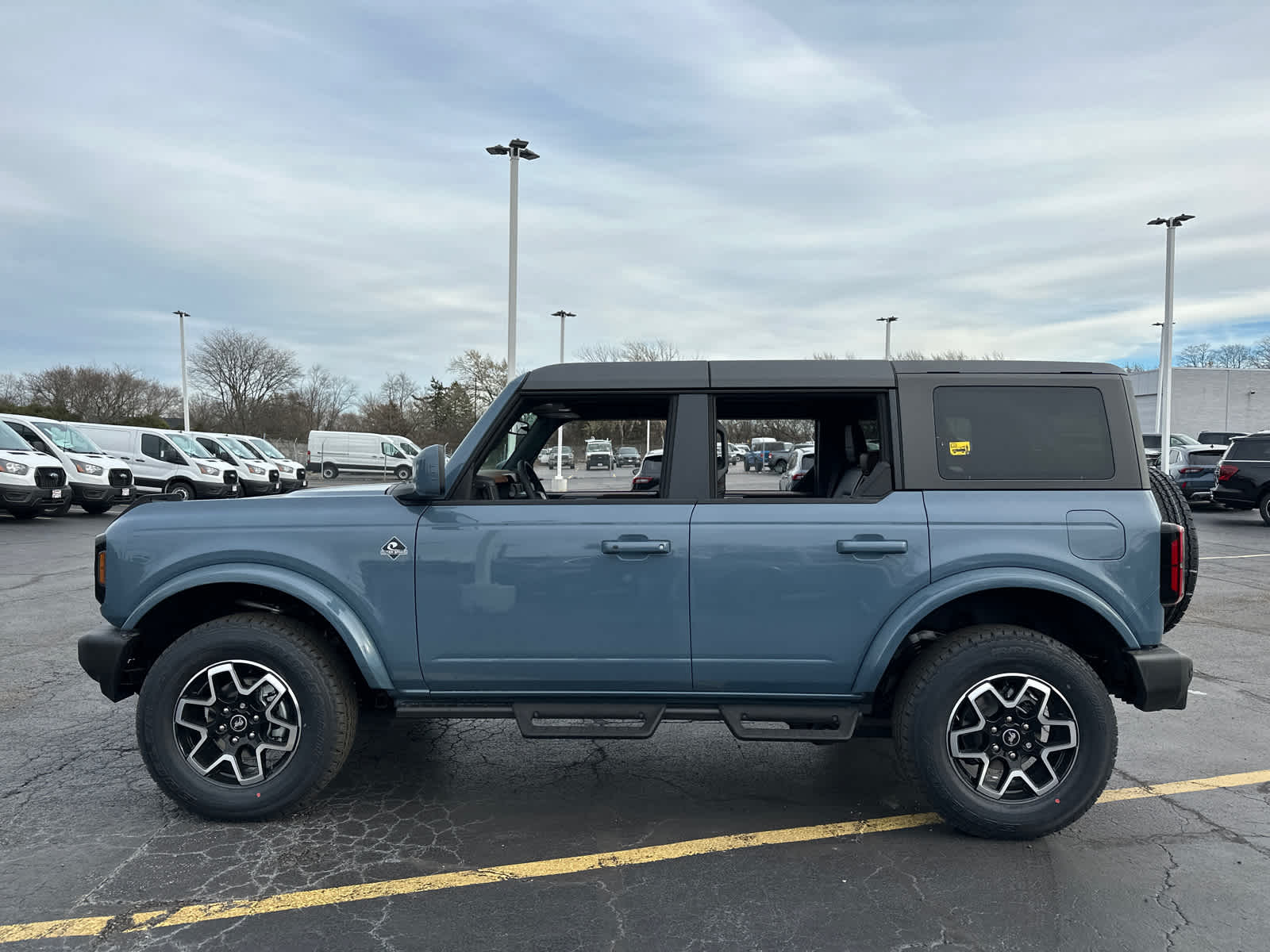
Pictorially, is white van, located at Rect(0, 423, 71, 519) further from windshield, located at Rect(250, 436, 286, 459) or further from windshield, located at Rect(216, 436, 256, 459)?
windshield, located at Rect(250, 436, 286, 459)

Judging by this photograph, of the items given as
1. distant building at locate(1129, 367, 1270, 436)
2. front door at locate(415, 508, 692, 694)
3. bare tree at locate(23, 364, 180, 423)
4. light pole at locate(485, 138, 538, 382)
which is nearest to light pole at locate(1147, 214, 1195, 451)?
light pole at locate(485, 138, 538, 382)

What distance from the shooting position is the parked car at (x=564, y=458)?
4.48 metres

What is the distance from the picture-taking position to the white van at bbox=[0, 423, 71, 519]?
50.6ft

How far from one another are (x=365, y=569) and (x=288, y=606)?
1.85 feet

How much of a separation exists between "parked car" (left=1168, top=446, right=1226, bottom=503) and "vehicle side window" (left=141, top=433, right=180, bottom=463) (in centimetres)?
2349

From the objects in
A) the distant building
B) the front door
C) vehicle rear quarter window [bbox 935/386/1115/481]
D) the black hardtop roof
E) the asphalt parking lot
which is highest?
the distant building

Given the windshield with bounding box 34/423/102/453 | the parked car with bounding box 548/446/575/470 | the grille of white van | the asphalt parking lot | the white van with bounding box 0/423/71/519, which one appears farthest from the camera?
the windshield with bounding box 34/423/102/453

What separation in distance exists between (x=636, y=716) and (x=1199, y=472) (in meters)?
20.5

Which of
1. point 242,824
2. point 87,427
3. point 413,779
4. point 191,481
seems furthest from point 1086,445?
point 87,427

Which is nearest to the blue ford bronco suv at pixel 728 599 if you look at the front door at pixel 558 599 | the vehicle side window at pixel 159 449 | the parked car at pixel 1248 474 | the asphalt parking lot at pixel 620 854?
the front door at pixel 558 599

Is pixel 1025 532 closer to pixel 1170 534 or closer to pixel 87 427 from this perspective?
pixel 1170 534

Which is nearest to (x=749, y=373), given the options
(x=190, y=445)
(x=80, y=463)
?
(x=80, y=463)

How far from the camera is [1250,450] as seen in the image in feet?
54.4

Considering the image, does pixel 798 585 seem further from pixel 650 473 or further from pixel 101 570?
pixel 101 570
